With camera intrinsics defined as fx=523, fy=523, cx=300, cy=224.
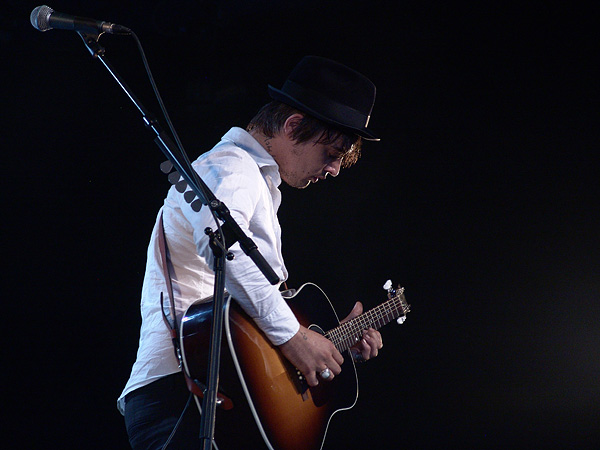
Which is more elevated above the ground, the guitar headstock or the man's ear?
the man's ear

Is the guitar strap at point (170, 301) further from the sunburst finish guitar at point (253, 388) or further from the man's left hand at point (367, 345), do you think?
the man's left hand at point (367, 345)

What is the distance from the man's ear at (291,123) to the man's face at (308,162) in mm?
50

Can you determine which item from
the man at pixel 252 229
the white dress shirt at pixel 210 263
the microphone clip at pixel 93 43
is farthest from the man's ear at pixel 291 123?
the microphone clip at pixel 93 43

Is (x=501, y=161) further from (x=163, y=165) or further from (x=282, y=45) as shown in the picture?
(x=163, y=165)

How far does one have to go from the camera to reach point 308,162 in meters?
1.99

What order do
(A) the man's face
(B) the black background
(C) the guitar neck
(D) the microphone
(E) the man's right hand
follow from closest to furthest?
(D) the microphone < (E) the man's right hand < (A) the man's face < (C) the guitar neck < (B) the black background

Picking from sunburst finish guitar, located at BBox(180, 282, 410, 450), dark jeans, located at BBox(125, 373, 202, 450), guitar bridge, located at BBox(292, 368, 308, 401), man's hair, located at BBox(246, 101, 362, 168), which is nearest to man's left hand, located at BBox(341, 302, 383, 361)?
sunburst finish guitar, located at BBox(180, 282, 410, 450)

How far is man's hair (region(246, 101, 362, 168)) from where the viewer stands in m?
1.95

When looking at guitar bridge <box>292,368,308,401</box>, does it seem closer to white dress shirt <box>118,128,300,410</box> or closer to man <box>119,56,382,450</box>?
man <box>119,56,382,450</box>

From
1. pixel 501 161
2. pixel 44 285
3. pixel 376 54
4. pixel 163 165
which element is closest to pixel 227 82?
pixel 376 54

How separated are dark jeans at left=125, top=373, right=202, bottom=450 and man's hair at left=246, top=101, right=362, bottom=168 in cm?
94

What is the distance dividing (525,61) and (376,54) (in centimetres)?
94

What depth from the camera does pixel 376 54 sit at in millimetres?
3359

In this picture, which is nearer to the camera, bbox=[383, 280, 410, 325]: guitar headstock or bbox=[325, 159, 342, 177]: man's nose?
bbox=[325, 159, 342, 177]: man's nose
